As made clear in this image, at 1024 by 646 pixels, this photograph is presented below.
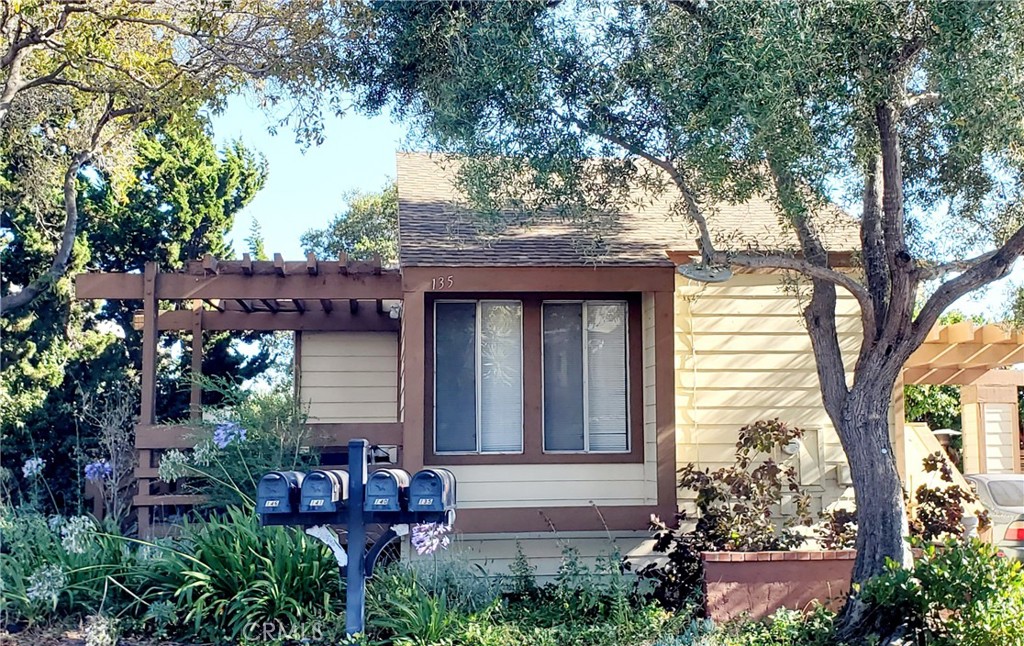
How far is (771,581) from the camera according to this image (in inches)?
322

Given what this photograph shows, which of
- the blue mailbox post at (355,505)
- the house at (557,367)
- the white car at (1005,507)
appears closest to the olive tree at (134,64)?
the house at (557,367)

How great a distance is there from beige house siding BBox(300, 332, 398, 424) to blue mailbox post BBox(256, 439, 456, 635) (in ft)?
19.6

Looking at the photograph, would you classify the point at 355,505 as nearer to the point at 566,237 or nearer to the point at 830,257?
the point at 566,237

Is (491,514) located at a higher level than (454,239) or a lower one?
lower

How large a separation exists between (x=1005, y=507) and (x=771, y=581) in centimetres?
527

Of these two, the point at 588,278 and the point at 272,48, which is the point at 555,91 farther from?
the point at 272,48

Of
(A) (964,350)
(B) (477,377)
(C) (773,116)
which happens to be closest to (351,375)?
(B) (477,377)

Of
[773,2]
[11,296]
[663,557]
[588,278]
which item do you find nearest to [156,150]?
[11,296]

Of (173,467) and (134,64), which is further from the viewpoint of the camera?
(134,64)

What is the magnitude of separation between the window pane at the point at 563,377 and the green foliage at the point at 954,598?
3.48 meters

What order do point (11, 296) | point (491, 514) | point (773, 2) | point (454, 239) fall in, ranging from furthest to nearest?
point (11, 296), point (454, 239), point (491, 514), point (773, 2)

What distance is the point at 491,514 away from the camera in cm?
930

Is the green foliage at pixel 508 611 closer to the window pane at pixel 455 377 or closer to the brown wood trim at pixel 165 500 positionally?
the window pane at pixel 455 377

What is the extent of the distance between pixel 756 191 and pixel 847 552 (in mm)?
3257
